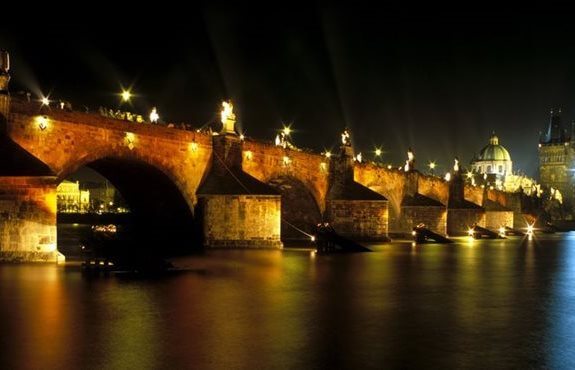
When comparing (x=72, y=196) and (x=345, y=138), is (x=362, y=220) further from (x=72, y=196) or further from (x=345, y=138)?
(x=72, y=196)

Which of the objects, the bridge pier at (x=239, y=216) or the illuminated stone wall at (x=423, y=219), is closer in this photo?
the bridge pier at (x=239, y=216)

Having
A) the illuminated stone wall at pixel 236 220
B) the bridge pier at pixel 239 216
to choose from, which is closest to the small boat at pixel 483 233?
the bridge pier at pixel 239 216

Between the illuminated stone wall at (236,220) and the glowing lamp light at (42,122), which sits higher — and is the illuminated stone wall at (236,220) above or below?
below

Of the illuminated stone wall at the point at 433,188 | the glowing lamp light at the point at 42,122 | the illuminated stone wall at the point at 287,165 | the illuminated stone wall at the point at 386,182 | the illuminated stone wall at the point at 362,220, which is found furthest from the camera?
the illuminated stone wall at the point at 433,188

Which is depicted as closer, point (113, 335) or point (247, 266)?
point (113, 335)

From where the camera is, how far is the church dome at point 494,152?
167m

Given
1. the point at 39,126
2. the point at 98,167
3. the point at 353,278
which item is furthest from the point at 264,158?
the point at 353,278

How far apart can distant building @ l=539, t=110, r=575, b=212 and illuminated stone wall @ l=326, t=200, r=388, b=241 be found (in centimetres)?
11756

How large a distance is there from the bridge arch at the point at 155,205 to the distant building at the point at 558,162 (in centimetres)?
13145

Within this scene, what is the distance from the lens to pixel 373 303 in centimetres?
1577

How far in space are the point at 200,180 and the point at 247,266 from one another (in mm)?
12641

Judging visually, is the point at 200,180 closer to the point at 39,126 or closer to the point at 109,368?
the point at 39,126

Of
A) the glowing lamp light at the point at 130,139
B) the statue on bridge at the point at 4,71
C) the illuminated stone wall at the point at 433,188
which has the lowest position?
the illuminated stone wall at the point at 433,188

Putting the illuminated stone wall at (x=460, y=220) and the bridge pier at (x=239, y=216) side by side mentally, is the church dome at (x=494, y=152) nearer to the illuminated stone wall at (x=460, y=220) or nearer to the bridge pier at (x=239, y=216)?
the illuminated stone wall at (x=460, y=220)
